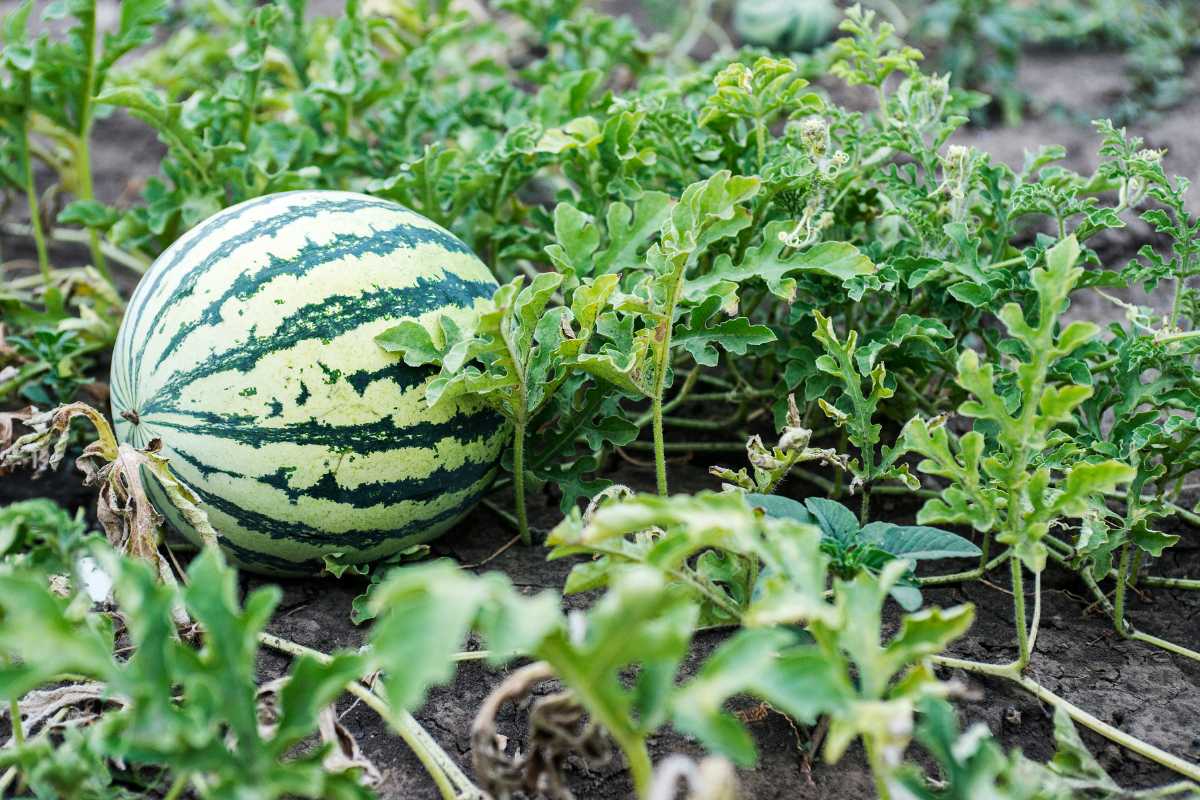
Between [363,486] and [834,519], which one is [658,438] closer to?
[834,519]

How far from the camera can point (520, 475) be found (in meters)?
2.18

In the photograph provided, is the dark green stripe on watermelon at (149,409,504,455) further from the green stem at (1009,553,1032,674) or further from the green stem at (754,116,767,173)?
the green stem at (1009,553,1032,674)

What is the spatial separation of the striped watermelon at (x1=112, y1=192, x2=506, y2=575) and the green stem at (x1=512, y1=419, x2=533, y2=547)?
0.24 feet

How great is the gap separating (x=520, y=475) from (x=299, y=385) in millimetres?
481

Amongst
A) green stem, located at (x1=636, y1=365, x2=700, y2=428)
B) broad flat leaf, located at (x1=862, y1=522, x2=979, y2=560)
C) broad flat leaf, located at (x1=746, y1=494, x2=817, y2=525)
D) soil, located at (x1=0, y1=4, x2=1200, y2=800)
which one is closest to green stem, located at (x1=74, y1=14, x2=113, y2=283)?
soil, located at (x1=0, y1=4, x2=1200, y2=800)

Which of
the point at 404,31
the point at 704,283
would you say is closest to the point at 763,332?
the point at 704,283

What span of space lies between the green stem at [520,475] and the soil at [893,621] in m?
0.05

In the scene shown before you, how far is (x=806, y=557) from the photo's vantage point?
1420mm

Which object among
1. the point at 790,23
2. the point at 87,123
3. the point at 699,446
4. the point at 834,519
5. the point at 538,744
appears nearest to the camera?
the point at 538,744

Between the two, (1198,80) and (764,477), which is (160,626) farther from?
(1198,80)

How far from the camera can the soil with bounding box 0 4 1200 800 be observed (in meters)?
1.78

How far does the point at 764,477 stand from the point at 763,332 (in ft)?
0.92

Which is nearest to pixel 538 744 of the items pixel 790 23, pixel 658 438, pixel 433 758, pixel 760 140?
pixel 433 758

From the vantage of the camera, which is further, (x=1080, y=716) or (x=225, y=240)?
(x=225, y=240)
